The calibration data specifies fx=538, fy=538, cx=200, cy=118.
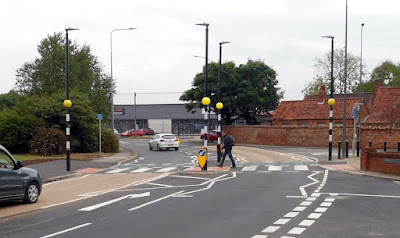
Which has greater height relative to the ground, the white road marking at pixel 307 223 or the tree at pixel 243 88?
the tree at pixel 243 88

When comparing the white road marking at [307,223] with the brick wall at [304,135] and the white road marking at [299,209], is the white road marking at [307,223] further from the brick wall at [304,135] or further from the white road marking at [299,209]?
the brick wall at [304,135]

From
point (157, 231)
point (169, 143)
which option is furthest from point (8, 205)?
point (169, 143)

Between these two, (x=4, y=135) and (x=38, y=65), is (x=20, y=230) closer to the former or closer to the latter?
(x=4, y=135)

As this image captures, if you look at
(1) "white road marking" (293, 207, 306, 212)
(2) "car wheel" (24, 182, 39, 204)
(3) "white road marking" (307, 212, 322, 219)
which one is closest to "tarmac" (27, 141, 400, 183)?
(2) "car wheel" (24, 182, 39, 204)

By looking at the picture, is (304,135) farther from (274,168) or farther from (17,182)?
(17,182)

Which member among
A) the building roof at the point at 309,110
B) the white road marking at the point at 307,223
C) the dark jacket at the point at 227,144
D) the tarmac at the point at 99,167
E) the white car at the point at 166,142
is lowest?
the tarmac at the point at 99,167

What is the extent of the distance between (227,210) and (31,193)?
566 cm

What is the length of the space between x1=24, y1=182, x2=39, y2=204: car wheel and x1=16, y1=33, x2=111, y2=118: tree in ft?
94.5

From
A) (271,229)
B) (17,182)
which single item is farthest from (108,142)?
(271,229)

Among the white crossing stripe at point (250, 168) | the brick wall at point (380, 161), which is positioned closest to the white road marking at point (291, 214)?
the brick wall at point (380, 161)

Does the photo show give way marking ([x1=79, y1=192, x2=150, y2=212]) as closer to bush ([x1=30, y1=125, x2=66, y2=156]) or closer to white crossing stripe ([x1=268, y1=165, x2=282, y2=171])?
white crossing stripe ([x1=268, y1=165, x2=282, y2=171])

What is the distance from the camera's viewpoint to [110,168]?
1113 inches

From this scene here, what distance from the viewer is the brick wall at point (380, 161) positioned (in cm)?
2225

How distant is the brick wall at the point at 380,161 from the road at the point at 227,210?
158cm
